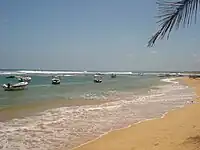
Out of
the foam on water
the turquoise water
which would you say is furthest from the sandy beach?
the turquoise water

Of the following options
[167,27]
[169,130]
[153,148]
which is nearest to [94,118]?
[169,130]

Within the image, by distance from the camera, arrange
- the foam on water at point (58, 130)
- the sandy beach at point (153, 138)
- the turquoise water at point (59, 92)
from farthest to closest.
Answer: the turquoise water at point (59, 92) < the foam on water at point (58, 130) < the sandy beach at point (153, 138)

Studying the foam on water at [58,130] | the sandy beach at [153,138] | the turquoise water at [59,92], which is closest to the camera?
the sandy beach at [153,138]

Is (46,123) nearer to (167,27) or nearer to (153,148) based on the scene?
(153,148)

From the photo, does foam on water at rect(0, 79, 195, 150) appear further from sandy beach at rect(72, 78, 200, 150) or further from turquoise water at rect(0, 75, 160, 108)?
turquoise water at rect(0, 75, 160, 108)

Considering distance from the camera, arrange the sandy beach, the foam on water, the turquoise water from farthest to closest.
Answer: the turquoise water → the foam on water → the sandy beach

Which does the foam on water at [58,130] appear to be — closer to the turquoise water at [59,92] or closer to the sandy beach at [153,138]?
the sandy beach at [153,138]

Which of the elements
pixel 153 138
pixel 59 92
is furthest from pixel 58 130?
pixel 59 92

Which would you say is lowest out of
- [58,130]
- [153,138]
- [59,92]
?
[59,92]

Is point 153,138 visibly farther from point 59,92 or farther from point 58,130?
point 59,92

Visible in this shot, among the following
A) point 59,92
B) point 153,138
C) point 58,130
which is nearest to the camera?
point 153,138

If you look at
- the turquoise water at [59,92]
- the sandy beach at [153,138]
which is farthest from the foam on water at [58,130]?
the turquoise water at [59,92]

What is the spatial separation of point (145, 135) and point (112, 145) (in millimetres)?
1430

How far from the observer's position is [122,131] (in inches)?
410
